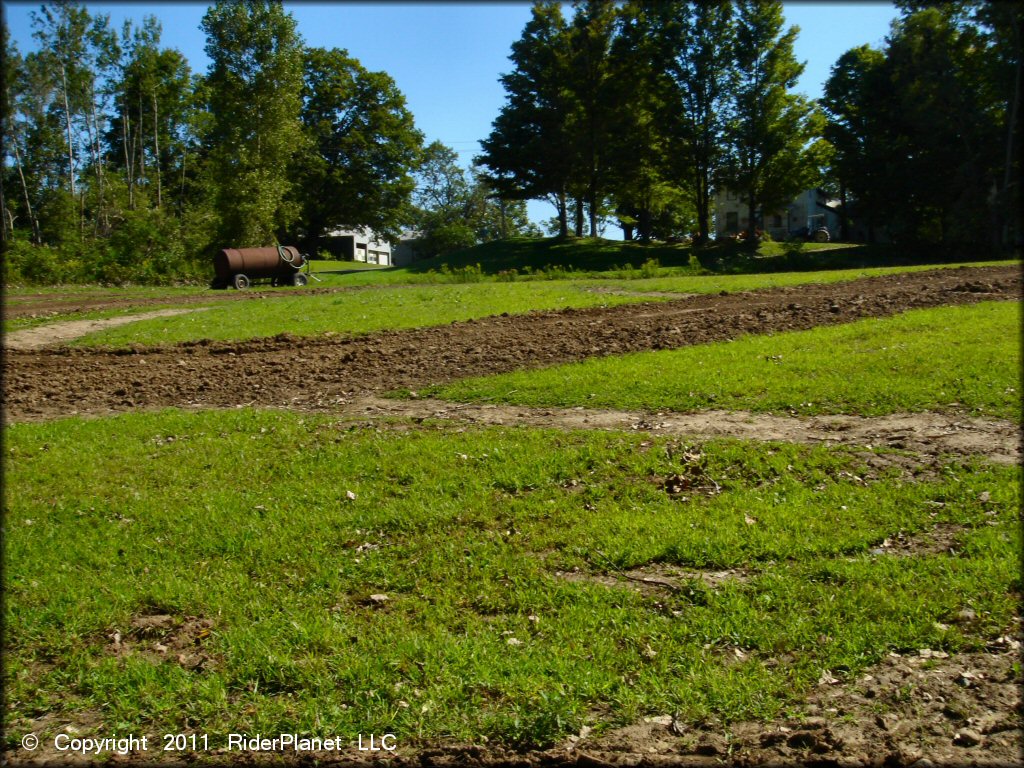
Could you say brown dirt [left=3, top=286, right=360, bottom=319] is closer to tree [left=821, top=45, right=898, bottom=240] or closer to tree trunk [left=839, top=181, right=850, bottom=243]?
tree [left=821, top=45, right=898, bottom=240]

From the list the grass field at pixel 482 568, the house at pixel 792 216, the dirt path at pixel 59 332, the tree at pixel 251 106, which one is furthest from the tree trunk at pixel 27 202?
the house at pixel 792 216

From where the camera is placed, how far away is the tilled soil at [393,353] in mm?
10070

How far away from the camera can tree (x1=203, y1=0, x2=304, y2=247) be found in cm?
3431

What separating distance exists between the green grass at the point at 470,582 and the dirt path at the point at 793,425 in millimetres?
414

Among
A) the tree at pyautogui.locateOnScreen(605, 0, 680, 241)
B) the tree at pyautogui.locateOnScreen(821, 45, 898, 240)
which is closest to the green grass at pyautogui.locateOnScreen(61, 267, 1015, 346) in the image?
the tree at pyautogui.locateOnScreen(821, 45, 898, 240)

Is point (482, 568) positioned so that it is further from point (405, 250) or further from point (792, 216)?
point (405, 250)

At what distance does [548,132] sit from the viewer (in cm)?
4922

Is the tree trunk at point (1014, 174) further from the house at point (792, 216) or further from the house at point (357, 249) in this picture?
the house at point (357, 249)

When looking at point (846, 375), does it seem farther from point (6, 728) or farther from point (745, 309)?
point (6, 728)

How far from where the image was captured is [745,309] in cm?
1388

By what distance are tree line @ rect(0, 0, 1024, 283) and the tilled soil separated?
1444cm

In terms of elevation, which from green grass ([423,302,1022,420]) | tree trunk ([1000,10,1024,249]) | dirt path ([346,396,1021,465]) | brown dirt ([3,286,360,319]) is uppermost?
tree trunk ([1000,10,1024,249])

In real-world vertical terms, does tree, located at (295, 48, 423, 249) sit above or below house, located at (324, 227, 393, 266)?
above

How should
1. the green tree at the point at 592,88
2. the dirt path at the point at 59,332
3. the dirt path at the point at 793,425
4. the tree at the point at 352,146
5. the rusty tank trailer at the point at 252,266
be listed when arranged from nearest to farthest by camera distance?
the dirt path at the point at 793,425
the dirt path at the point at 59,332
the rusty tank trailer at the point at 252,266
the green tree at the point at 592,88
the tree at the point at 352,146
